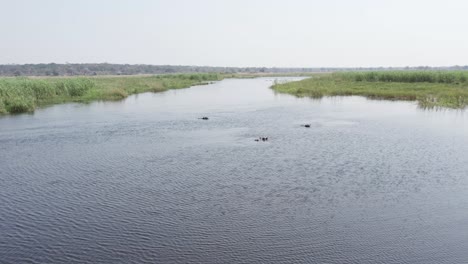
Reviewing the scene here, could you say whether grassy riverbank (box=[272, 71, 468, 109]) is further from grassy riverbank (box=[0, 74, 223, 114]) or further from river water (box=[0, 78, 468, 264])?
grassy riverbank (box=[0, 74, 223, 114])

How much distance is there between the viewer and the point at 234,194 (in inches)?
564

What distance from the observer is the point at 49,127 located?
90.0 feet

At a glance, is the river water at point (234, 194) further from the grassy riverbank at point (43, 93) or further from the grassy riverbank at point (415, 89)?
the grassy riverbank at point (415, 89)

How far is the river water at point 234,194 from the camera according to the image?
10531 mm

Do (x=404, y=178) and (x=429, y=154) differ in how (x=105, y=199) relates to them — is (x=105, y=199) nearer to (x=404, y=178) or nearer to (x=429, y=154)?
(x=404, y=178)

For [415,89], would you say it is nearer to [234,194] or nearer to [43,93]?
[234,194]

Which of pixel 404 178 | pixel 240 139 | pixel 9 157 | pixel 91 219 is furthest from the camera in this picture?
pixel 240 139

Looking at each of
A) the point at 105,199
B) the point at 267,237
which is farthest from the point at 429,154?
the point at 105,199

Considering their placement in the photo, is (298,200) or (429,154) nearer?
(298,200)

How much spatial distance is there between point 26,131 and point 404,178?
22.4m

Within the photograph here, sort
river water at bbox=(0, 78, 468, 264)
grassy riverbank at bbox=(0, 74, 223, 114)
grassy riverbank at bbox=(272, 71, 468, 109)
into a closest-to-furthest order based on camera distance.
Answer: river water at bbox=(0, 78, 468, 264)
grassy riverbank at bbox=(0, 74, 223, 114)
grassy riverbank at bbox=(272, 71, 468, 109)

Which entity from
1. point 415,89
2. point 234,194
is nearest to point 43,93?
point 234,194

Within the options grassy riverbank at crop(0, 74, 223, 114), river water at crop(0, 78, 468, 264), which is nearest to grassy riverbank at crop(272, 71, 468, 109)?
river water at crop(0, 78, 468, 264)

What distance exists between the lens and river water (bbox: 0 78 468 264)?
10531mm
